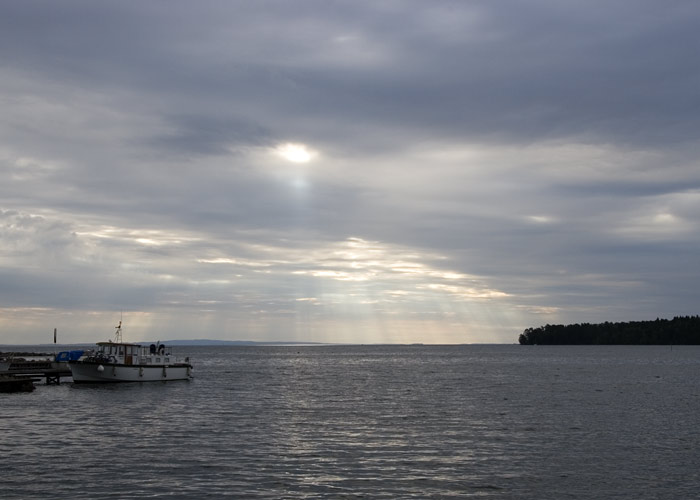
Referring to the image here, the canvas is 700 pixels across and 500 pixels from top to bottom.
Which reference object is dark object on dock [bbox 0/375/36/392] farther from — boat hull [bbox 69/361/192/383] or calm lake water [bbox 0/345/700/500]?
boat hull [bbox 69/361/192/383]

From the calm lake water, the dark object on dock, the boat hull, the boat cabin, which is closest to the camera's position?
the calm lake water

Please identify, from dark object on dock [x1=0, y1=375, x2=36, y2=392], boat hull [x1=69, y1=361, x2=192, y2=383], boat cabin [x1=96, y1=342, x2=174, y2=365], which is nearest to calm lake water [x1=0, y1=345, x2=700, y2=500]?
dark object on dock [x1=0, y1=375, x2=36, y2=392]

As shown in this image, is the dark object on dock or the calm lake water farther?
the dark object on dock

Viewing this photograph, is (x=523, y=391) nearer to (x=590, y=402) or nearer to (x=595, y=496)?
(x=590, y=402)

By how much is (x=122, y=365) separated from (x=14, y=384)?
11673 millimetres

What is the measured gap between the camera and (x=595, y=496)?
2866 centimetres

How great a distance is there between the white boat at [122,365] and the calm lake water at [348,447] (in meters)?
10.3

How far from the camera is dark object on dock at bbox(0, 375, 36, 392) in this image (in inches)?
2931

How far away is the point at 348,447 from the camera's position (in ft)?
129

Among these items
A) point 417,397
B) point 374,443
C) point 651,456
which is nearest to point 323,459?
point 374,443

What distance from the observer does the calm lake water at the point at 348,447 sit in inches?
1161

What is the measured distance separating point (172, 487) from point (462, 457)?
15.1m

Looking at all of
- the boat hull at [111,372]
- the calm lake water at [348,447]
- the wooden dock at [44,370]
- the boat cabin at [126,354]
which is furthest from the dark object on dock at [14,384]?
the wooden dock at [44,370]

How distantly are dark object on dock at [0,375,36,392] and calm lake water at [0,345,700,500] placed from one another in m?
4.06
